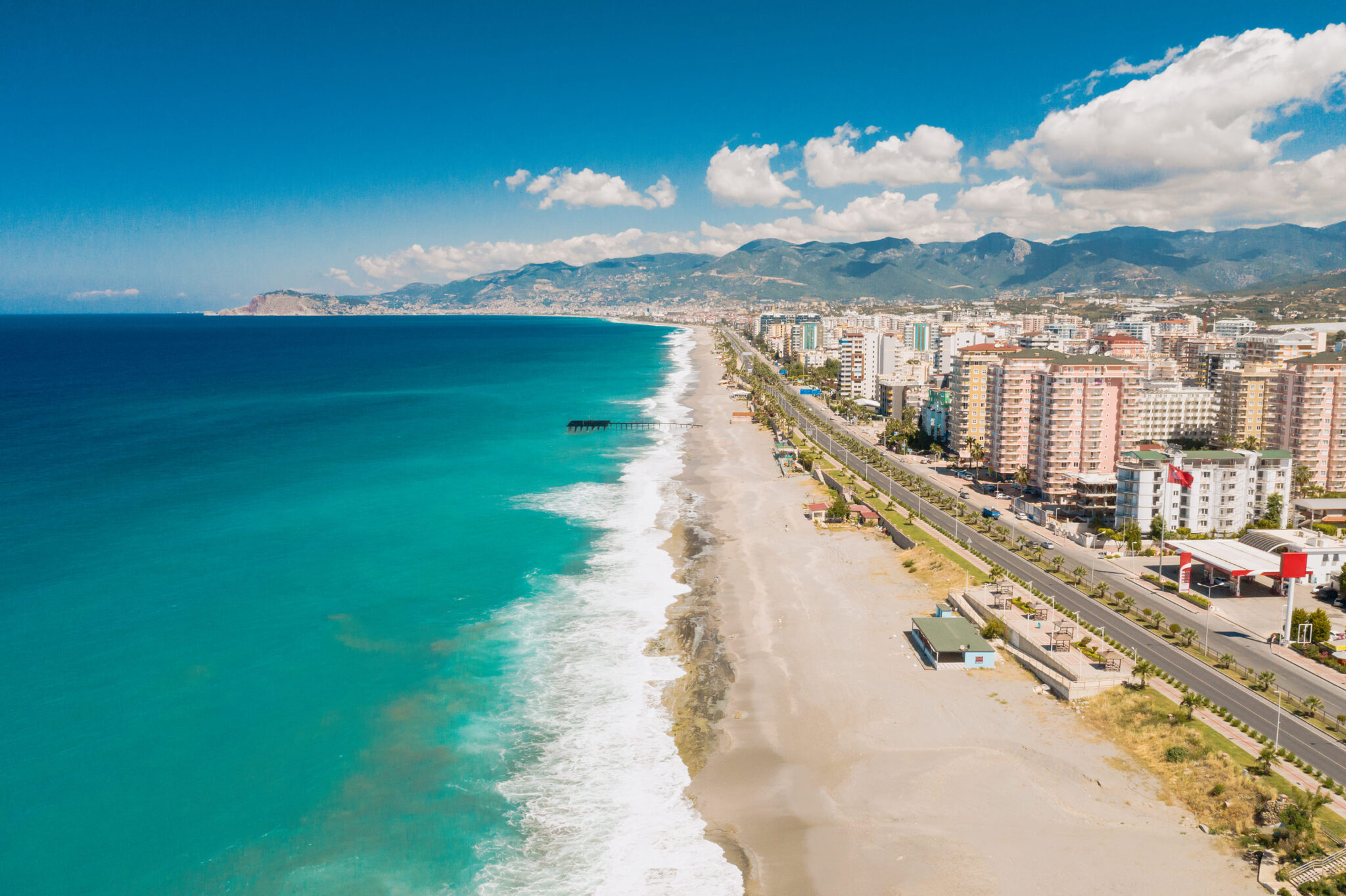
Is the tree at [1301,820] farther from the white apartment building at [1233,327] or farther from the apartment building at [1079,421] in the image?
the white apartment building at [1233,327]

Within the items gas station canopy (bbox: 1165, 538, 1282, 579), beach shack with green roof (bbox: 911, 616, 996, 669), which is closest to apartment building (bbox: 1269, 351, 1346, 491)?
gas station canopy (bbox: 1165, 538, 1282, 579)

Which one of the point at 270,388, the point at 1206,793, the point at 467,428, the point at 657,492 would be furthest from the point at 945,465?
the point at 270,388

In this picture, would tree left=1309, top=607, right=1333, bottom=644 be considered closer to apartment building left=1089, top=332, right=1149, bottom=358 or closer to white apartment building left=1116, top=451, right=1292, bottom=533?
white apartment building left=1116, top=451, right=1292, bottom=533

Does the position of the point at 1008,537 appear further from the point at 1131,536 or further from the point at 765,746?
the point at 765,746

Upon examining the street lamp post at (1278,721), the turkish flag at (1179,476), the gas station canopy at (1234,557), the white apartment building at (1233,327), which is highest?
the white apartment building at (1233,327)

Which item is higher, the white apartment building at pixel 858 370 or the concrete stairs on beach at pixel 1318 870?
the white apartment building at pixel 858 370

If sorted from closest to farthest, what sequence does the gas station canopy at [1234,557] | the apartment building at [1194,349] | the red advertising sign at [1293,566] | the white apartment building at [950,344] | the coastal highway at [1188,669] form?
the coastal highway at [1188,669]
the red advertising sign at [1293,566]
the gas station canopy at [1234,557]
the apartment building at [1194,349]
the white apartment building at [950,344]

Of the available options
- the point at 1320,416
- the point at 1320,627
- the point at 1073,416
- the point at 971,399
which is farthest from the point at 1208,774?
the point at 971,399

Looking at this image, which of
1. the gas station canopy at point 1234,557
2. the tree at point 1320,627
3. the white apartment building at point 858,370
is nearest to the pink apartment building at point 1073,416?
the gas station canopy at point 1234,557
